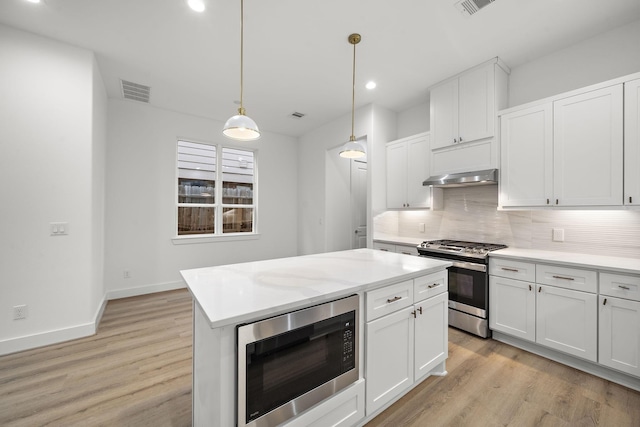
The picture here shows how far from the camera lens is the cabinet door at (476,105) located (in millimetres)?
2949

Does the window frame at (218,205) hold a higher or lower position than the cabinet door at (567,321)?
higher

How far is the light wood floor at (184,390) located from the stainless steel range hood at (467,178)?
171cm

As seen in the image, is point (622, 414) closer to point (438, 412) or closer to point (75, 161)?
point (438, 412)

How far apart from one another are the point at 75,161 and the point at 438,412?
13.0ft

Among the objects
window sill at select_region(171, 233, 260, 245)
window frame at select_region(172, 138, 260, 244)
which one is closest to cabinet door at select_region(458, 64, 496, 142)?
window frame at select_region(172, 138, 260, 244)

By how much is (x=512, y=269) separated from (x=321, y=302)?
2248 millimetres

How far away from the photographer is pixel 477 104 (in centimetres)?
306

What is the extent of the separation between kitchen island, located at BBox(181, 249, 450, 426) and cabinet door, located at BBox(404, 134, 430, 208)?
5.65 ft

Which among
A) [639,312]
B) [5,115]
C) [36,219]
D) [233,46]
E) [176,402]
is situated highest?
[233,46]

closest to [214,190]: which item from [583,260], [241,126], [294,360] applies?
[241,126]

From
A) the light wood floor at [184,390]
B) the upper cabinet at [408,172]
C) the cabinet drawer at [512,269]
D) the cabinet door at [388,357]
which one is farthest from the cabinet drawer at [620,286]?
the upper cabinet at [408,172]

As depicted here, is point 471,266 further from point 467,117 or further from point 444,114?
point 444,114

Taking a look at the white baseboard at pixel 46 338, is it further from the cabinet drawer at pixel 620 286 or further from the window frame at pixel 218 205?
the cabinet drawer at pixel 620 286

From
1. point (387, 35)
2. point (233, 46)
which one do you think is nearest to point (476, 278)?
point (387, 35)
